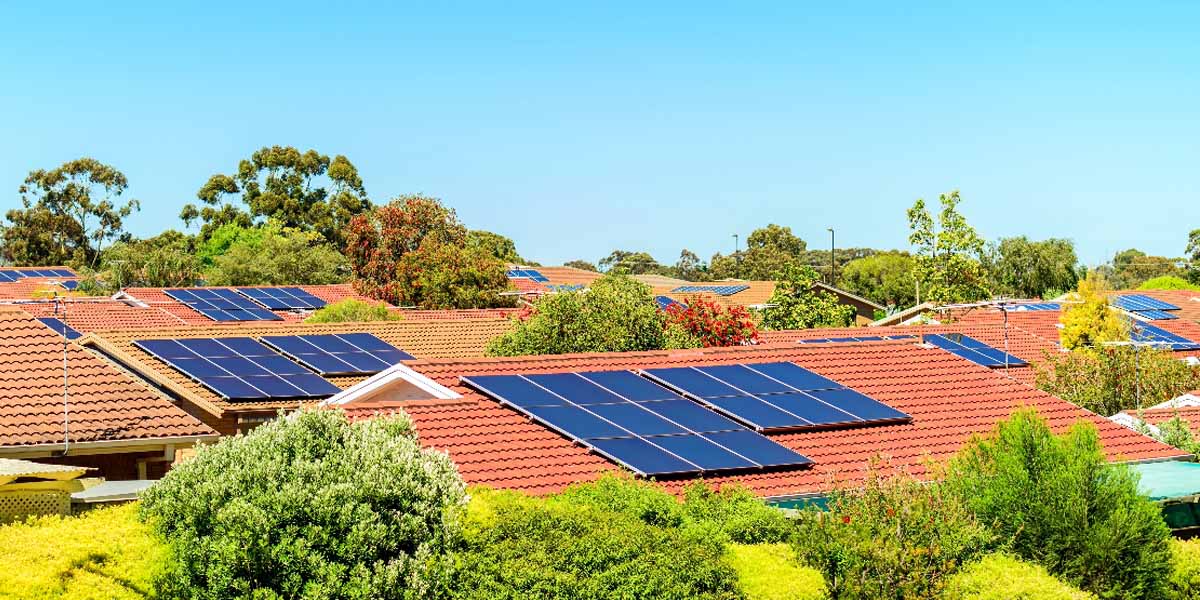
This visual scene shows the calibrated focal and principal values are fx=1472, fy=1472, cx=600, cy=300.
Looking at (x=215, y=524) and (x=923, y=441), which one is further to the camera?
(x=923, y=441)

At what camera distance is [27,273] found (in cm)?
8681

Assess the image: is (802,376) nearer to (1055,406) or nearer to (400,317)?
(1055,406)

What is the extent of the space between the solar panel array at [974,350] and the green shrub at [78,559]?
102 ft

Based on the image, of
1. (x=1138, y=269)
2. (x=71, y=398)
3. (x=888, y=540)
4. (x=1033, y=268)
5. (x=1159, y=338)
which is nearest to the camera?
(x=888, y=540)

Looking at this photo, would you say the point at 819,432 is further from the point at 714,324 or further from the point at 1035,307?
the point at 1035,307

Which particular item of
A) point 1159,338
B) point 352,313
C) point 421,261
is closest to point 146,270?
point 421,261

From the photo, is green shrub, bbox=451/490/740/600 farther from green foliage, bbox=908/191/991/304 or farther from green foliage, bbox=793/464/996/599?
green foliage, bbox=908/191/991/304

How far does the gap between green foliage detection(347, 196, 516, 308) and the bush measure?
154 ft

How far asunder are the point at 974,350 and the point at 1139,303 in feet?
95.4

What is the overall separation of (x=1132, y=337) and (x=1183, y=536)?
112ft

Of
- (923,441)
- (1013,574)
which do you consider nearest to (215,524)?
(1013,574)

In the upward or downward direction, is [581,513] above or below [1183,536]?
above

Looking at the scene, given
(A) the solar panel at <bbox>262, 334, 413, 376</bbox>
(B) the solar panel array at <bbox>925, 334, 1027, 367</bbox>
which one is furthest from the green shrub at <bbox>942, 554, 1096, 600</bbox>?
(B) the solar panel array at <bbox>925, 334, 1027, 367</bbox>

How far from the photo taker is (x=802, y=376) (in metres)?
26.5
